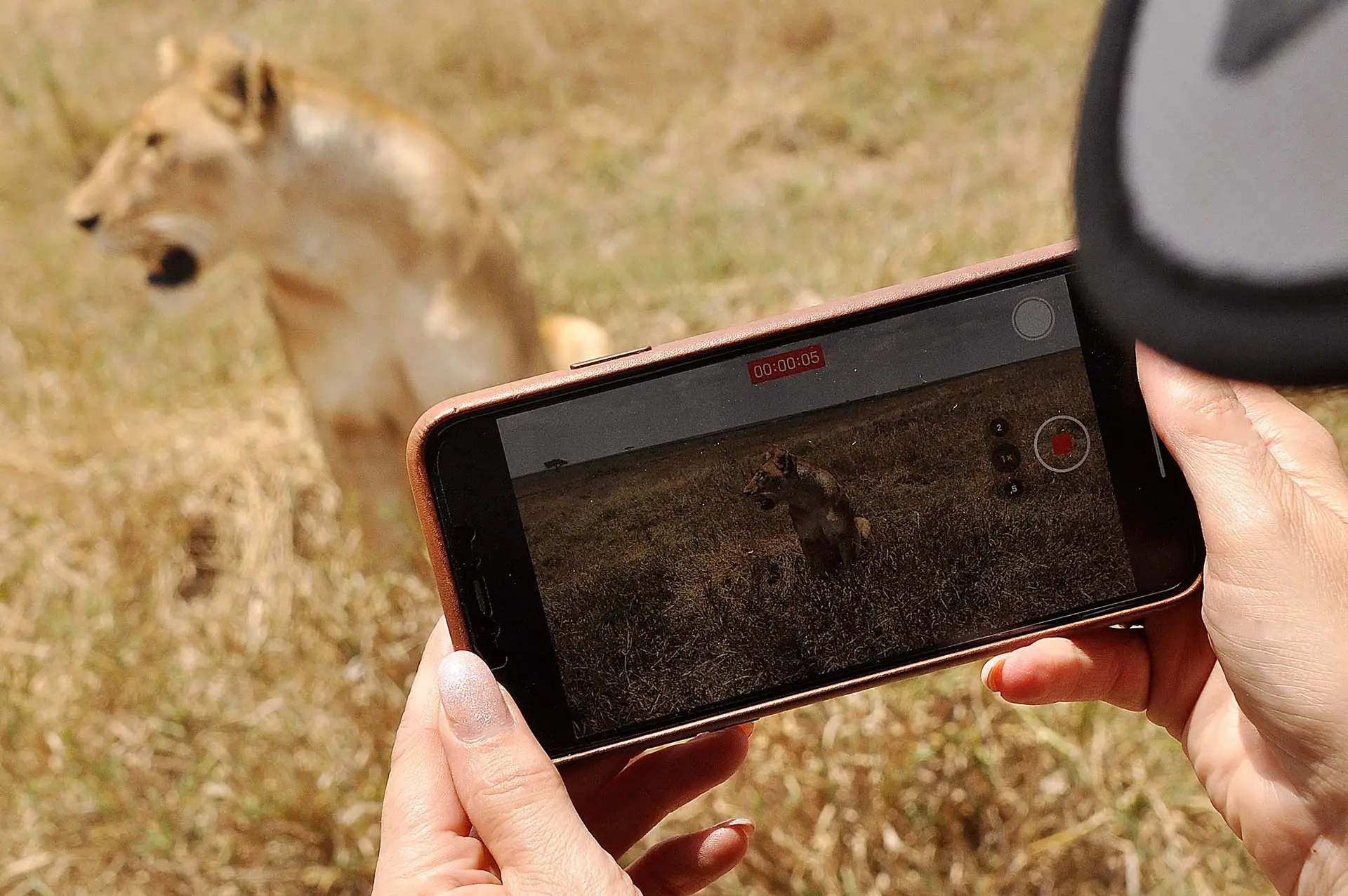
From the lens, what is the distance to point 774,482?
4.09 feet

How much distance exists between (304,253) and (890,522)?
182 cm

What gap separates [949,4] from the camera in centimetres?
520

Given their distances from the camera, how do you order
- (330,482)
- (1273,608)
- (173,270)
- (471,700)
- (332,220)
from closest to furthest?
1. (1273,608)
2. (471,700)
3. (332,220)
4. (173,270)
5. (330,482)

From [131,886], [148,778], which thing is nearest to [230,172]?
[148,778]

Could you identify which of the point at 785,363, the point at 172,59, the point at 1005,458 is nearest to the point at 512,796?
the point at 785,363

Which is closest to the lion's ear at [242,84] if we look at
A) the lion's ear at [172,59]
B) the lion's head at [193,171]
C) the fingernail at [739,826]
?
the lion's head at [193,171]

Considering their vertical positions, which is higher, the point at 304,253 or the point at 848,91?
the point at 848,91

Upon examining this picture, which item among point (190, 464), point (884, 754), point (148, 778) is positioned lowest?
point (884, 754)

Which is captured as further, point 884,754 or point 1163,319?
point 884,754

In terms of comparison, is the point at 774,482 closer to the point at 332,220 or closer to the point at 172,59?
the point at 332,220

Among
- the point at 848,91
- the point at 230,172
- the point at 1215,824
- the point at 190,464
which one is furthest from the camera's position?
the point at 848,91

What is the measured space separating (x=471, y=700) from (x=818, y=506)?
1.40 feet

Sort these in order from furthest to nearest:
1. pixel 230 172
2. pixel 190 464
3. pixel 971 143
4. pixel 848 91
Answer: pixel 848 91
pixel 971 143
pixel 190 464
pixel 230 172

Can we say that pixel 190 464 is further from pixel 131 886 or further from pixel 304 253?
pixel 131 886
